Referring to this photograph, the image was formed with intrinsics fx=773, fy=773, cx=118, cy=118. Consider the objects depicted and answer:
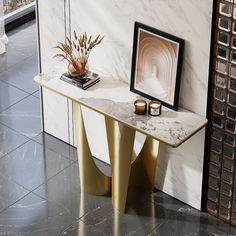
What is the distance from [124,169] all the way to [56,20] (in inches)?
37.2

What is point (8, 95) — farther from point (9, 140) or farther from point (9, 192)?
point (9, 192)

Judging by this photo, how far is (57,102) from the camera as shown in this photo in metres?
4.75

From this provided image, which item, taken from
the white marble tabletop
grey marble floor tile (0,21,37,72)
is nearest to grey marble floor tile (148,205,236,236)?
the white marble tabletop

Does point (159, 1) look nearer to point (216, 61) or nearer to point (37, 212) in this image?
point (216, 61)

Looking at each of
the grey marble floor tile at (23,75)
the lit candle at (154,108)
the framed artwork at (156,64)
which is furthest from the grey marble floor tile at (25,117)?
the lit candle at (154,108)

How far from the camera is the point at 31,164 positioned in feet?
15.4

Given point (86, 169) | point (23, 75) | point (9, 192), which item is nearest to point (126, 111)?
point (86, 169)

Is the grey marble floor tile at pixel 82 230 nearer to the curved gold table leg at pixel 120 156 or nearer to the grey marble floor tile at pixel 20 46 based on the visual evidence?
the curved gold table leg at pixel 120 156

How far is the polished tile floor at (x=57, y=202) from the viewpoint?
13.8 feet

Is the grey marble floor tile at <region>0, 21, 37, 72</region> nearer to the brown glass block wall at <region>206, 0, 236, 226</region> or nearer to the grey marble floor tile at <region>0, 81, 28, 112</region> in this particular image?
the grey marble floor tile at <region>0, 81, 28, 112</region>

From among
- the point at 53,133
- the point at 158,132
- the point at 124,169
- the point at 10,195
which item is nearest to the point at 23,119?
the point at 53,133

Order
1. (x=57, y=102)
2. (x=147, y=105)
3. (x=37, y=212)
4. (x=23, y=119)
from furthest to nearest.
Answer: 1. (x=23, y=119)
2. (x=57, y=102)
3. (x=37, y=212)
4. (x=147, y=105)

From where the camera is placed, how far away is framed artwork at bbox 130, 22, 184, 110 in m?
3.87

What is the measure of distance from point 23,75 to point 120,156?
169 centimetres
